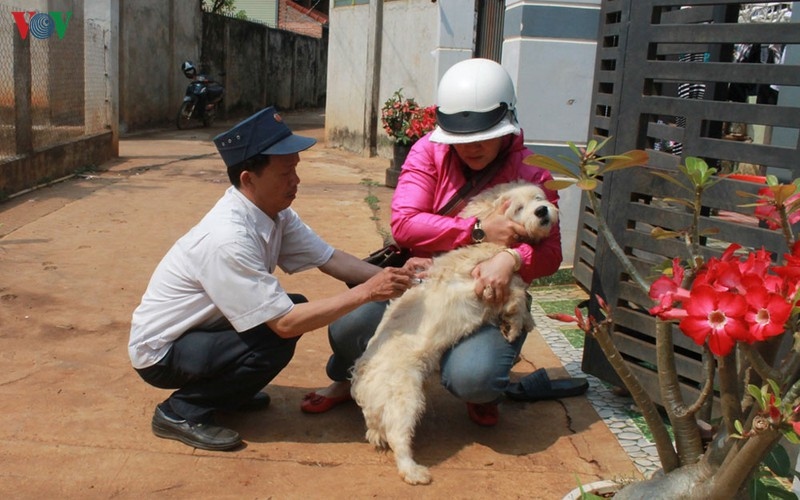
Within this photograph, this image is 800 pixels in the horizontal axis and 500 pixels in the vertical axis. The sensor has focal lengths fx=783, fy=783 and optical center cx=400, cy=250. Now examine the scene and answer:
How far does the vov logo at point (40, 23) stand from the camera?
8.36m

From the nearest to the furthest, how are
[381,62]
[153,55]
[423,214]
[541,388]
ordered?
[423,214], [541,388], [381,62], [153,55]

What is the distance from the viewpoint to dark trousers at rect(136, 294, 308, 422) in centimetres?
330

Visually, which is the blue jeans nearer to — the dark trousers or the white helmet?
the dark trousers

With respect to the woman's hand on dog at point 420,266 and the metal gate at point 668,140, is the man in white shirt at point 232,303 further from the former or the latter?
the metal gate at point 668,140

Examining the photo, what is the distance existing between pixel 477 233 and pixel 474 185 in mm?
285

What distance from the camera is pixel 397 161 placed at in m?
10.1

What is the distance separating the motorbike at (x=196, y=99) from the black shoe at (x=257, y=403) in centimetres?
1442

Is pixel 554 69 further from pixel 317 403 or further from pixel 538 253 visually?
pixel 317 403

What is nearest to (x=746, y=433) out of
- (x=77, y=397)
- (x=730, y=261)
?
(x=730, y=261)

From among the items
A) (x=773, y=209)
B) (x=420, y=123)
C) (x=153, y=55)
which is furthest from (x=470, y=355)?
(x=153, y=55)

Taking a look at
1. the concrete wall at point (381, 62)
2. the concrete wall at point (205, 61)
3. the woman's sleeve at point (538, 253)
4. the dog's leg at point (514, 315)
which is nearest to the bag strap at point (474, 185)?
the woman's sleeve at point (538, 253)

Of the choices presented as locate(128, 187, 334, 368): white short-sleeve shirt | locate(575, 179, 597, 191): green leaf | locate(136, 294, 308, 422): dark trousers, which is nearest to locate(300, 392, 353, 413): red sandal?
locate(136, 294, 308, 422): dark trousers

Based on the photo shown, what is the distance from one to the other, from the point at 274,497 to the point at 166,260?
1.13m

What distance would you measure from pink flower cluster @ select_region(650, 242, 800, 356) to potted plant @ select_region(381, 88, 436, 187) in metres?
7.51
